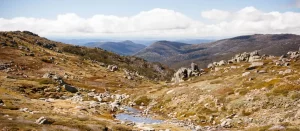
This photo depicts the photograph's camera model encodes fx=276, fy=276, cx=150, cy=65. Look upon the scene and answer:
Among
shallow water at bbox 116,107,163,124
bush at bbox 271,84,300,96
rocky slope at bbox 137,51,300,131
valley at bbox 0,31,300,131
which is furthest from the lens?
shallow water at bbox 116,107,163,124

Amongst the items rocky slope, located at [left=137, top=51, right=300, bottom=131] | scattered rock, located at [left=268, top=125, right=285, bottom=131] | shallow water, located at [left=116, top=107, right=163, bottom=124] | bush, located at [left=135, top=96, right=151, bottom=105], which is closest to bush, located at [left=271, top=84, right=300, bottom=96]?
rocky slope, located at [left=137, top=51, right=300, bottom=131]

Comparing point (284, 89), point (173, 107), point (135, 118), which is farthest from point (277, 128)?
point (173, 107)

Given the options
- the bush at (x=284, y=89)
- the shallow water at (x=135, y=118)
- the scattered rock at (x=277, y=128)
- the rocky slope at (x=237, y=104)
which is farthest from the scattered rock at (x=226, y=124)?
the scattered rock at (x=277, y=128)

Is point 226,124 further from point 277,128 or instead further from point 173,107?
point 173,107

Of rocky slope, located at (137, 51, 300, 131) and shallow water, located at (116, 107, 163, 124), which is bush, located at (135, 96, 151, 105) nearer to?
rocky slope, located at (137, 51, 300, 131)

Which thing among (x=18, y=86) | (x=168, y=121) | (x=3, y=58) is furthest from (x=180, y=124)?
(x=3, y=58)

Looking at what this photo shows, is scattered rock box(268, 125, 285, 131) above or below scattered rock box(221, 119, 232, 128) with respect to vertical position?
above

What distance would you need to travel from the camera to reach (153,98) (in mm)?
93500

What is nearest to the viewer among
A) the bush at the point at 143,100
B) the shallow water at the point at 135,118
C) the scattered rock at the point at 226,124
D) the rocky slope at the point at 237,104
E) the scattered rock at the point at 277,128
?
the scattered rock at the point at 277,128

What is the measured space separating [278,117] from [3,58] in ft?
518

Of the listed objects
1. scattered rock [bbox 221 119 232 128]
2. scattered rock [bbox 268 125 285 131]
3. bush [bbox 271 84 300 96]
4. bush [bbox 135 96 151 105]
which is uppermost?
bush [bbox 271 84 300 96]

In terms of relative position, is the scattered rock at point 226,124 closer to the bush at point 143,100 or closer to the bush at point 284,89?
the bush at point 284,89

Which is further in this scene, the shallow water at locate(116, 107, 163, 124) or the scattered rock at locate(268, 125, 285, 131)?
the shallow water at locate(116, 107, 163, 124)

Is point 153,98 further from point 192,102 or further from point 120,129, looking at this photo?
point 120,129
